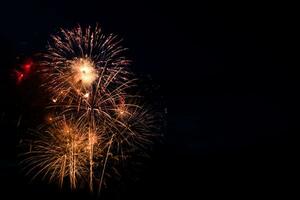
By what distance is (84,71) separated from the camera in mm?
16703

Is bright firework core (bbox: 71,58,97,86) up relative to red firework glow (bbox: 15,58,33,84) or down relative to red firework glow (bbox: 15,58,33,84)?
down

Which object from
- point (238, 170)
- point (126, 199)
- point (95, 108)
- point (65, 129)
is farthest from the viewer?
point (238, 170)

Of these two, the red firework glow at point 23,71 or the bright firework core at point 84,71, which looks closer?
the bright firework core at point 84,71

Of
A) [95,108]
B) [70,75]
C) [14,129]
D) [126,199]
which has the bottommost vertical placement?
[126,199]

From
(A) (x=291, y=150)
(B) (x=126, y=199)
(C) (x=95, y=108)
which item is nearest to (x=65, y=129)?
(C) (x=95, y=108)

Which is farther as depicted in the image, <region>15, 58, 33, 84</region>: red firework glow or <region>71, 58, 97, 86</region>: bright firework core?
<region>15, 58, 33, 84</region>: red firework glow

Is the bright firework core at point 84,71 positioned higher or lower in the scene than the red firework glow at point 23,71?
lower

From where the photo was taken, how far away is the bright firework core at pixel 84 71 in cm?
1661

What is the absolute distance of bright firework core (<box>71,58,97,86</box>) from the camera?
16.6 meters

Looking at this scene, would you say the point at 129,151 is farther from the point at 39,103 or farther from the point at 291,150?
the point at 291,150

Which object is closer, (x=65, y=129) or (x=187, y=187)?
(x=65, y=129)

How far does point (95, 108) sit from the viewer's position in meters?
16.9

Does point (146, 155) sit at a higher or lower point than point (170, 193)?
higher

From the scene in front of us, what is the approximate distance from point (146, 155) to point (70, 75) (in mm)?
16967
